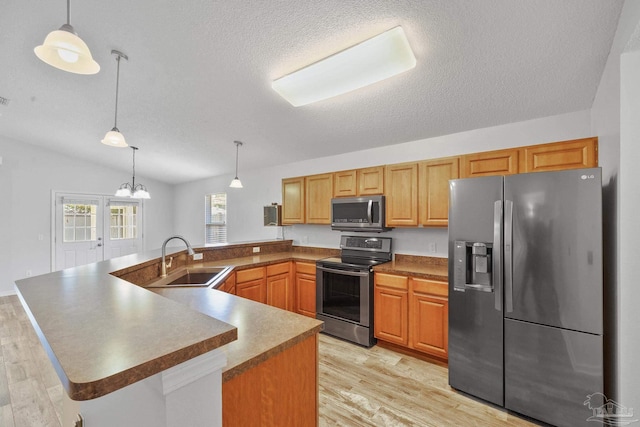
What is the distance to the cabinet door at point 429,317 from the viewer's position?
99.7 inches

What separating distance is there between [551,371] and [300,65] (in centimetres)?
284

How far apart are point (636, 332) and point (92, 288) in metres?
2.62

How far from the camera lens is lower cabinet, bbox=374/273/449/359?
2.55 metres

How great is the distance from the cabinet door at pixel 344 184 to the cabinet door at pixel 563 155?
1.77 meters

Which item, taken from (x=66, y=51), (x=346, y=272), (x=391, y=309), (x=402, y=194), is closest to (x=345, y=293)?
(x=346, y=272)

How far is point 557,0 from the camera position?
1.48 m

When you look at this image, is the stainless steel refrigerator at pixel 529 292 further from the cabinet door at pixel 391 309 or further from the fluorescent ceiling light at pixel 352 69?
the fluorescent ceiling light at pixel 352 69

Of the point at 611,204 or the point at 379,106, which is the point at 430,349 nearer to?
the point at 611,204

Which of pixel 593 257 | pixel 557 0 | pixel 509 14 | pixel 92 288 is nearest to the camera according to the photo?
pixel 92 288

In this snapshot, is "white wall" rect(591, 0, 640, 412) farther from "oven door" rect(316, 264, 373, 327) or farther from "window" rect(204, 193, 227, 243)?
"window" rect(204, 193, 227, 243)

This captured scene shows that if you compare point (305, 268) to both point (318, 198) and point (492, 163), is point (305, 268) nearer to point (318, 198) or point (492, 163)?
point (318, 198)

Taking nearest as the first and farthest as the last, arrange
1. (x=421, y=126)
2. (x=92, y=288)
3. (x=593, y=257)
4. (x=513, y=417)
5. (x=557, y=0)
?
(x=92, y=288)
(x=557, y=0)
(x=593, y=257)
(x=513, y=417)
(x=421, y=126)

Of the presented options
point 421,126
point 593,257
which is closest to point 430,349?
point 593,257

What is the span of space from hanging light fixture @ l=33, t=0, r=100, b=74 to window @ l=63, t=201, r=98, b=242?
6.01 metres
